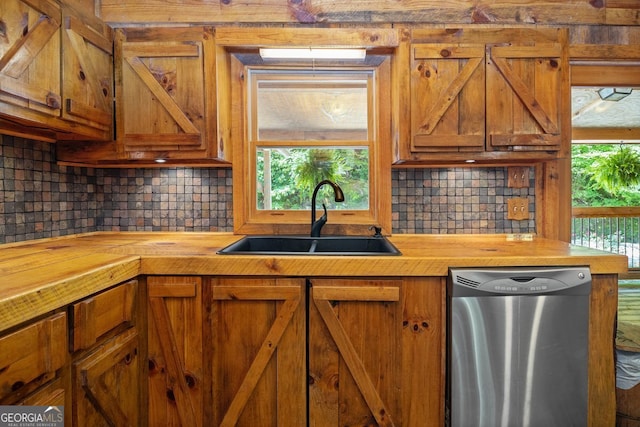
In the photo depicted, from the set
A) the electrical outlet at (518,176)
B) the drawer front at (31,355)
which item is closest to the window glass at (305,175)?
the electrical outlet at (518,176)

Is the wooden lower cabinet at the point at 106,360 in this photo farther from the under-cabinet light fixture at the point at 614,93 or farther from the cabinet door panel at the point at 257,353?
the under-cabinet light fixture at the point at 614,93

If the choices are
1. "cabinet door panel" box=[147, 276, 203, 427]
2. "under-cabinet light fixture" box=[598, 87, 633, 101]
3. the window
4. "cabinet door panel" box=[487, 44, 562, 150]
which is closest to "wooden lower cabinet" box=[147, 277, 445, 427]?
"cabinet door panel" box=[147, 276, 203, 427]

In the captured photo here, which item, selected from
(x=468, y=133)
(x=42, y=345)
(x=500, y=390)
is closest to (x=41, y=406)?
(x=42, y=345)

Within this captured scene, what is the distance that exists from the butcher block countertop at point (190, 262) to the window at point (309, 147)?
1.33 feet

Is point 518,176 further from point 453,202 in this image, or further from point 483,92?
point 483,92

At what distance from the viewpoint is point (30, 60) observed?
1.33 meters

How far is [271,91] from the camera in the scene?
84.4 inches

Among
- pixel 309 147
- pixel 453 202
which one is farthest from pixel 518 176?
pixel 309 147

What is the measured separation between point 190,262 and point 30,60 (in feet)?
3.37

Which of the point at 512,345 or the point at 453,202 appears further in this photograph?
the point at 453,202

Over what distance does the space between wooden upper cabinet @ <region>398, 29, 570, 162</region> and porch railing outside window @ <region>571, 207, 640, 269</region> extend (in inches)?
37.4

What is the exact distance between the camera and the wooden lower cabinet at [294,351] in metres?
1.38

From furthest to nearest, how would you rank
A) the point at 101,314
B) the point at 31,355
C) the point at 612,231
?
the point at 612,231
the point at 101,314
the point at 31,355

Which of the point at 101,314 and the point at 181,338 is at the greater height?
the point at 101,314
